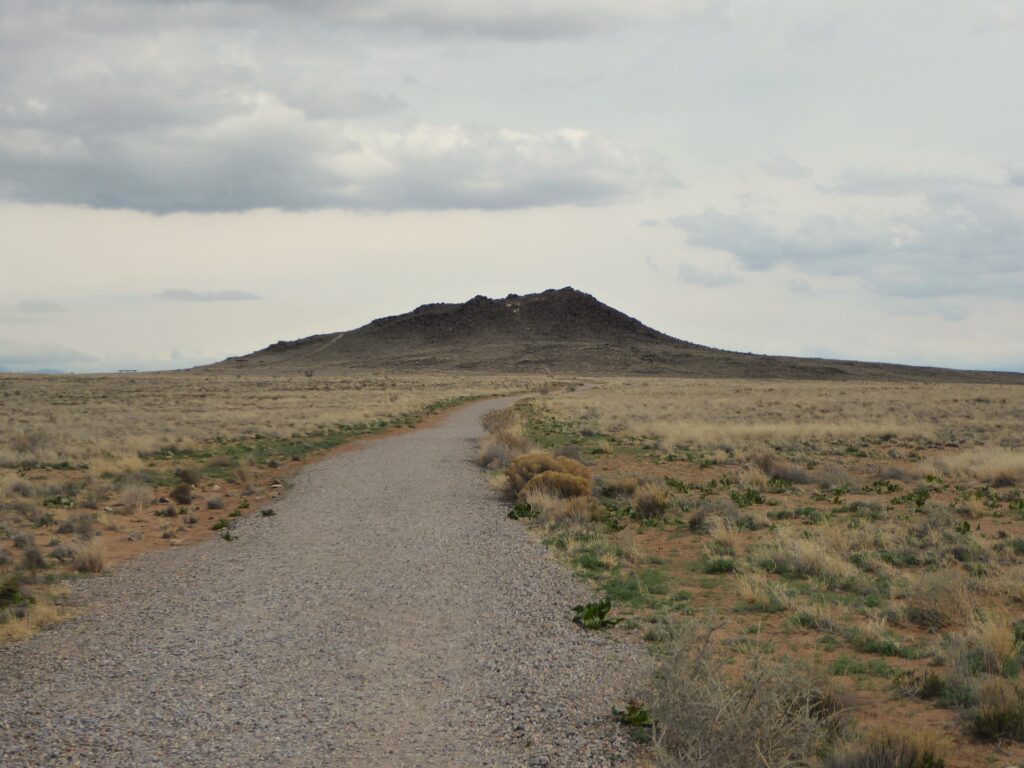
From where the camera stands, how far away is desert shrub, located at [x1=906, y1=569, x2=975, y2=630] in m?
8.62

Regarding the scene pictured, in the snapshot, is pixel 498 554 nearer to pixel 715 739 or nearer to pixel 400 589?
pixel 400 589

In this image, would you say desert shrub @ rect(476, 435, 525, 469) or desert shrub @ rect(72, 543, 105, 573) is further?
desert shrub @ rect(476, 435, 525, 469)

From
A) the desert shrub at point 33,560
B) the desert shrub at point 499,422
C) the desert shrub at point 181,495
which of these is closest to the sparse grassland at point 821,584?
the desert shrub at point 499,422

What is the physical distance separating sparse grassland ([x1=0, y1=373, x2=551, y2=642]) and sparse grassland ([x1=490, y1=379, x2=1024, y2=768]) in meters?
6.15

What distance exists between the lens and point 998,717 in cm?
582

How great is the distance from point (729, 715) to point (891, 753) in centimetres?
98

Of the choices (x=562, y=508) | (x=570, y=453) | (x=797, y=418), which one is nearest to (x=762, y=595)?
(x=562, y=508)

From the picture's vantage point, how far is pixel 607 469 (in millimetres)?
22469

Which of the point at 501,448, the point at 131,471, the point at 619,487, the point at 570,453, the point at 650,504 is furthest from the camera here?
the point at 570,453

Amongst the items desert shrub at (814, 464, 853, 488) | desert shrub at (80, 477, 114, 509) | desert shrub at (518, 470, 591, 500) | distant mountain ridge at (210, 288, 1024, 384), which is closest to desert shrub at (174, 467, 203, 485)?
desert shrub at (80, 477, 114, 509)

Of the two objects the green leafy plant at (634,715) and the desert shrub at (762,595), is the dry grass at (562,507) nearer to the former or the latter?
the desert shrub at (762,595)

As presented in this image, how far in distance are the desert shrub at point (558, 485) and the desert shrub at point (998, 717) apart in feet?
34.3

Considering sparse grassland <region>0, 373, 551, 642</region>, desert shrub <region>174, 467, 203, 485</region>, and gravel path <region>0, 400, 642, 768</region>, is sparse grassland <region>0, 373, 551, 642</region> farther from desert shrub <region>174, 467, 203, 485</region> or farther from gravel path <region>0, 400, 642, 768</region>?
gravel path <region>0, 400, 642, 768</region>

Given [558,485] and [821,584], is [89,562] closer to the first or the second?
[558,485]
